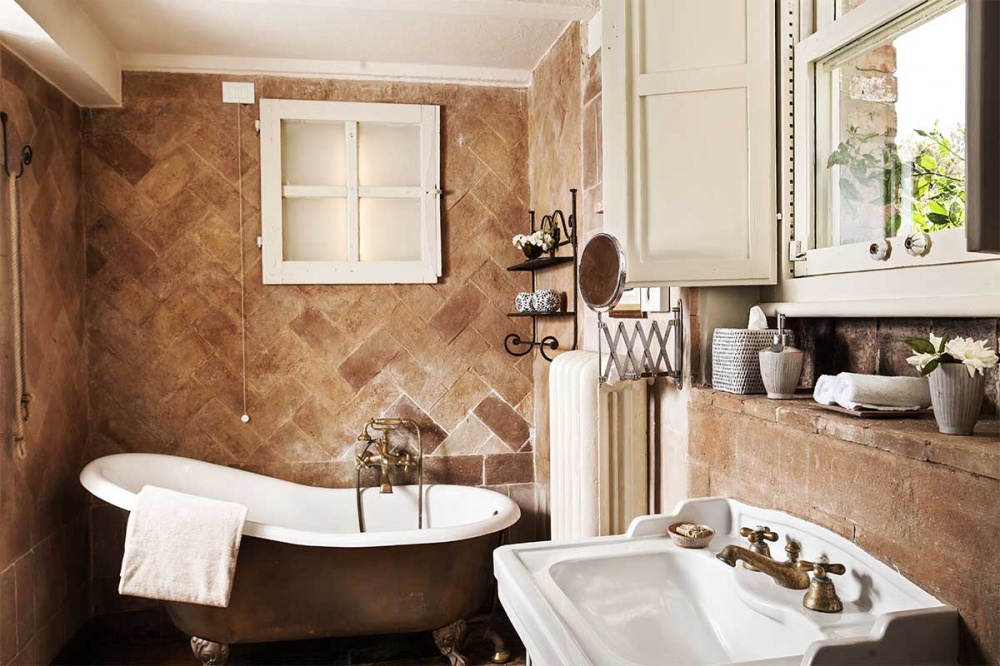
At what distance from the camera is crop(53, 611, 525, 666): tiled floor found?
10.1ft

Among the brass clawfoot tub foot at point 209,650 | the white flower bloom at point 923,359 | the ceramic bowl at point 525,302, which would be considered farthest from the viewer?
the ceramic bowl at point 525,302

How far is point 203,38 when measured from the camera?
3178 mm

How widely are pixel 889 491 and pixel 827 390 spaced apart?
1.01 feet

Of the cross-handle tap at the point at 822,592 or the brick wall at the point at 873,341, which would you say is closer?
the cross-handle tap at the point at 822,592

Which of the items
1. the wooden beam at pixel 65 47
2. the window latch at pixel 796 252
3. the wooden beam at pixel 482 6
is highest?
the wooden beam at pixel 482 6

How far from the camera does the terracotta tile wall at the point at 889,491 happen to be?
106 centimetres

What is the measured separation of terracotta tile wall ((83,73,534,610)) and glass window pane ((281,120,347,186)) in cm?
14

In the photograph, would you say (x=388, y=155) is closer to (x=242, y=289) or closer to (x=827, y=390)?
(x=242, y=289)

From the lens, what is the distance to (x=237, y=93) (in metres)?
3.44

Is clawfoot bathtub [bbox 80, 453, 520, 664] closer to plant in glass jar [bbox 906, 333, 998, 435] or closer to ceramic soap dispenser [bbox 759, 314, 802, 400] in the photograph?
ceramic soap dispenser [bbox 759, 314, 802, 400]

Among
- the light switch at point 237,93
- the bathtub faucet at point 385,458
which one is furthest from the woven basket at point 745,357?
the light switch at point 237,93

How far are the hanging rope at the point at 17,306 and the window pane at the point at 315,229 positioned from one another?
3.63 ft

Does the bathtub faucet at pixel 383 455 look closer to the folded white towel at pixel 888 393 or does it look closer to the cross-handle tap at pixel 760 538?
the cross-handle tap at pixel 760 538

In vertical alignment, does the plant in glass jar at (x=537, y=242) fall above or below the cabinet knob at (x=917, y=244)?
above
